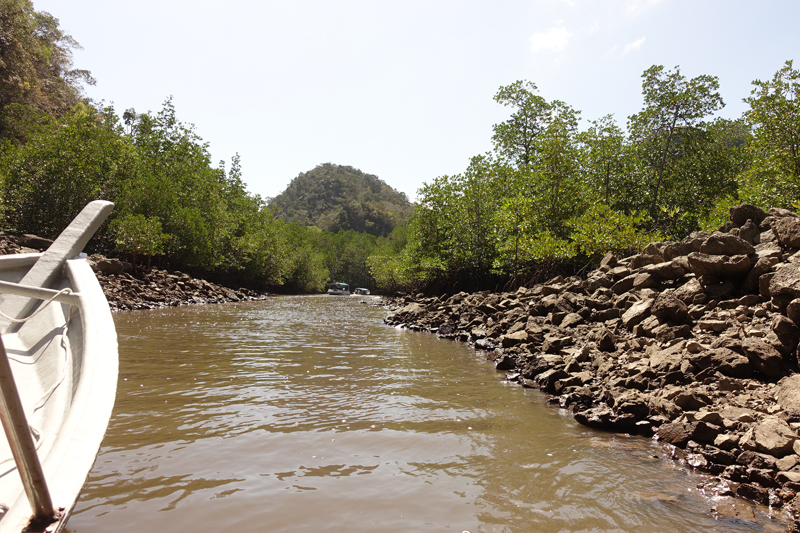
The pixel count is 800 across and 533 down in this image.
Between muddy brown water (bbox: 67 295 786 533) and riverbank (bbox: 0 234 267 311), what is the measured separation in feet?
48.2

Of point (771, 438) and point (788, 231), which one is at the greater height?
point (788, 231)

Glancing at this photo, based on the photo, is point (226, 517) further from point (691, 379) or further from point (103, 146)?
point (103, 146)

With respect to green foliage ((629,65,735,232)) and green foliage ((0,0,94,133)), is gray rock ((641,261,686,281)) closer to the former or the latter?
green foliage ((629,65,735,232))

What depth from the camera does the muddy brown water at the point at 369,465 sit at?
3.21 metres

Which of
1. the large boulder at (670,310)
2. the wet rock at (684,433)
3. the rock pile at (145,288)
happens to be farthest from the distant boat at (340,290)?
the wet rock at (684,433)

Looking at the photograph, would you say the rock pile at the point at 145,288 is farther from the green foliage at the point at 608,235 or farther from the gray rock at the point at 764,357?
the gray rock at the point at 764,357

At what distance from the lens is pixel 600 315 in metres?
9.34

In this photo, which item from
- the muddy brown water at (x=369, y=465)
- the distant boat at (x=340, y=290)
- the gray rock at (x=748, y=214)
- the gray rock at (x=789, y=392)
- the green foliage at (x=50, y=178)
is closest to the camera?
the muddy brown water at (x=369, y=465)

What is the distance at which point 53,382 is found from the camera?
4016mm

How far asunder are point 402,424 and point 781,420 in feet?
12.4

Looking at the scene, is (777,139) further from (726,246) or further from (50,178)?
(50,178)

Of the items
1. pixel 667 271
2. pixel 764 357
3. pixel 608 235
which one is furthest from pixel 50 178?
pixel 764 357

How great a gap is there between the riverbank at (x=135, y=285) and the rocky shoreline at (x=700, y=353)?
671 inches

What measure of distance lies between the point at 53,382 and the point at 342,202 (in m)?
123
